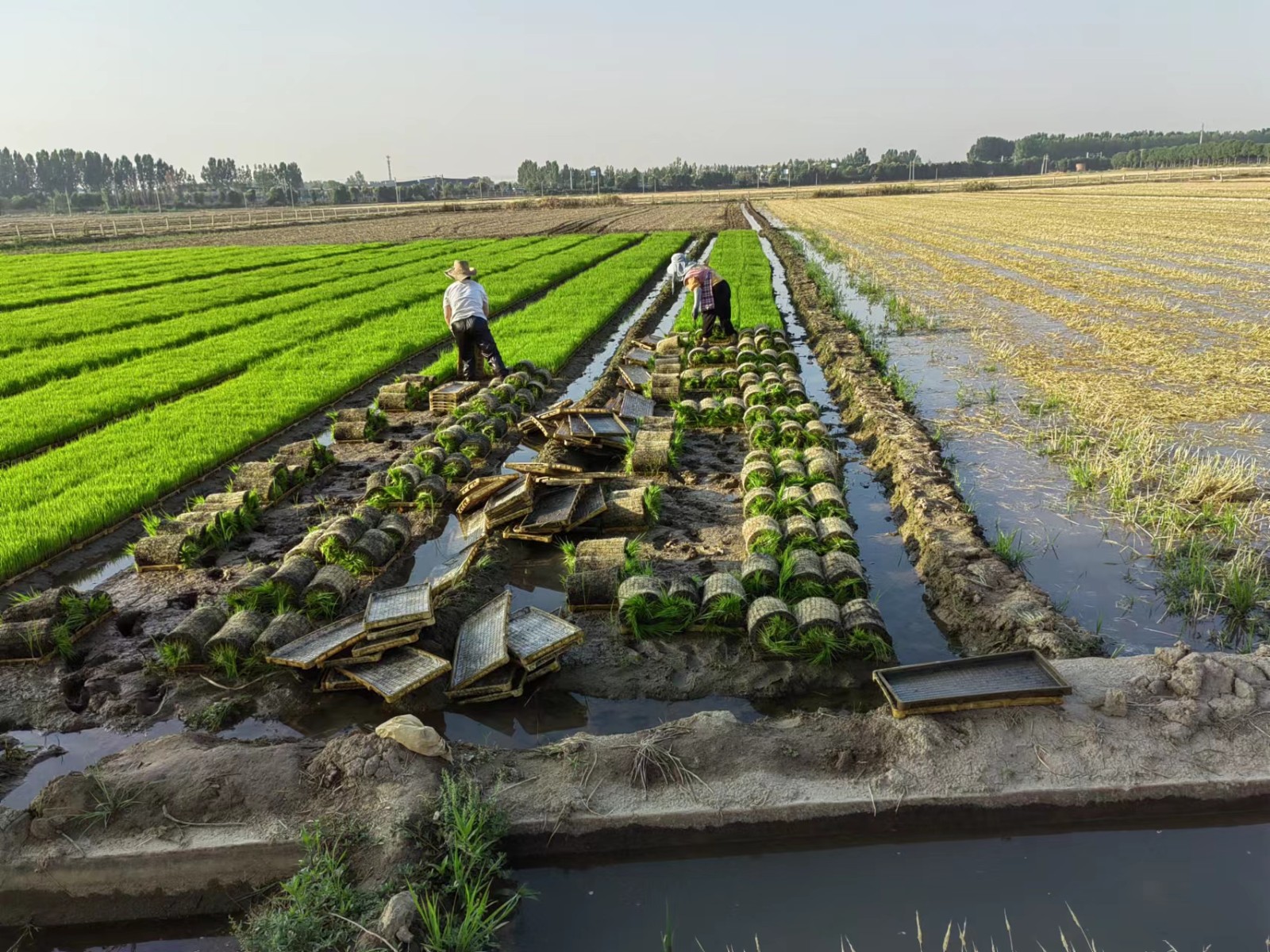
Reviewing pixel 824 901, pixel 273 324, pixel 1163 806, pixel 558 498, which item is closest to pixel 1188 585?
pixel 1163 806

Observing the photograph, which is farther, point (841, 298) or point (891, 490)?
point (841, 298)

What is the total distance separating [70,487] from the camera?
649cm

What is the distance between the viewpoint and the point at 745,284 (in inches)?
658

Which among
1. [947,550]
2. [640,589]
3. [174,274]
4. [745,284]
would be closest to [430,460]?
[640,589]

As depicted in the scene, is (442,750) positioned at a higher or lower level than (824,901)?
higher

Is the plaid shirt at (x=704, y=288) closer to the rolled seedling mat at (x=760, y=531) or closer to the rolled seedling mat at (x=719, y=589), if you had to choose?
the rolled seedling mat at (x=760, y=531)

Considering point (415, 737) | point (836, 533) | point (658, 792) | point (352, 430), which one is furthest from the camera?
point (352, 430)

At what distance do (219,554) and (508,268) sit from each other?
1649 cm

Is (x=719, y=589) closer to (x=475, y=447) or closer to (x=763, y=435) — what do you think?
(x=763, y=435)

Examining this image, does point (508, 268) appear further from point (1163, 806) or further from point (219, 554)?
point (1163, 806)

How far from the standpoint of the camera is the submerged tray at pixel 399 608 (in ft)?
13.3

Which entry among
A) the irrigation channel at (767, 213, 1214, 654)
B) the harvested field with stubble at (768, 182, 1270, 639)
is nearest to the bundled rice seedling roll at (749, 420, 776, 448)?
the irrigation channel at (767, 213, 1214, 654)

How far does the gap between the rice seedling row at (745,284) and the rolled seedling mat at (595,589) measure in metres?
8.16

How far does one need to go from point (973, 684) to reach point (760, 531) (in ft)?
6.09
